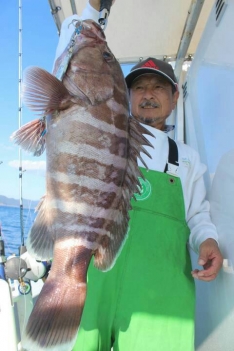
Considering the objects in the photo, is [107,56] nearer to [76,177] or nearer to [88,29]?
[88,29]

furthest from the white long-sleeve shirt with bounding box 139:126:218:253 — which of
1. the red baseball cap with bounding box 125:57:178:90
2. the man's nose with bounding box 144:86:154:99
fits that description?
the red baseball cap with bounding box 125:57:178:90

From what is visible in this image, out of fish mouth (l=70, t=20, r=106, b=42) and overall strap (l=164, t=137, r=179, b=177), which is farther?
overall strap (l=164, t=137, r=179, b=177)

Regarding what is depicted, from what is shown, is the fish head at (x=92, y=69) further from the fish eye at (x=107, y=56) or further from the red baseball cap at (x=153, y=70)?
the red baseball cap at (x=153, y=70)

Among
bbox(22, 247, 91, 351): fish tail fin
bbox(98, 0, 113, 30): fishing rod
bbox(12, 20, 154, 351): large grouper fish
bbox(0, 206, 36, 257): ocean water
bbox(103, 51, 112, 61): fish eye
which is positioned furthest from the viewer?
bbox(98, 0, 113, 30): fishing rod

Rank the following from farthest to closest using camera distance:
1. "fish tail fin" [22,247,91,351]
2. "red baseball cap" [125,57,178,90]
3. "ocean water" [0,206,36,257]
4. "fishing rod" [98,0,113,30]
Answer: "red baseball cap" [125,57,178,90]
"fishing rod" [98,0,113,30]
"ocean water" [0,206,36,257]
"fish tail fin" [22,247,91,351]

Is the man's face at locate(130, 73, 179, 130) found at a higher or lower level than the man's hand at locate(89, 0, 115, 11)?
lower

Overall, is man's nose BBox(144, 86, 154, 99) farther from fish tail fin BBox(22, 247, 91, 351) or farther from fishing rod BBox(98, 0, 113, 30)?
fish tail fin BBox(22, 247, 91, 351)

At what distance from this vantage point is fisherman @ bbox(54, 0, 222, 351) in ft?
5.67

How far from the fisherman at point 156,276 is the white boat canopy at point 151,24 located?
7.37ft

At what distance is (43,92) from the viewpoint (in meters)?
1.26

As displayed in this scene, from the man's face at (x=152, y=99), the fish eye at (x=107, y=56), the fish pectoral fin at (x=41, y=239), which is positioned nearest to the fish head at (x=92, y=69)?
the fish eye at (x=107, y=56)

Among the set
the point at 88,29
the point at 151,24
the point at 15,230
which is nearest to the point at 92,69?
the point at 88,29

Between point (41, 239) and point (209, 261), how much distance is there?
99cm

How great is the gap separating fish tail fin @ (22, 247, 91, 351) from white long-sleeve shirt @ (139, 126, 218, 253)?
950mm
